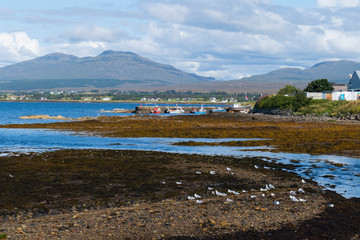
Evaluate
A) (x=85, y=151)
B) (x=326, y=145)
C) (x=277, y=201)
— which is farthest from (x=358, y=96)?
(x=277, y=201)

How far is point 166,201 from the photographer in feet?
57.4

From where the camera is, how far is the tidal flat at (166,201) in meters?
13.6

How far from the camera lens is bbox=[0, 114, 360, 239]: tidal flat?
13.6 metres

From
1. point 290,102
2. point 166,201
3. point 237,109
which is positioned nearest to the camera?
point 166,201


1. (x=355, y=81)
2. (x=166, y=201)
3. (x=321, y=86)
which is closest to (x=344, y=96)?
(x=355, y=81)

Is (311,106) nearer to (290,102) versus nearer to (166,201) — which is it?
(290,102)

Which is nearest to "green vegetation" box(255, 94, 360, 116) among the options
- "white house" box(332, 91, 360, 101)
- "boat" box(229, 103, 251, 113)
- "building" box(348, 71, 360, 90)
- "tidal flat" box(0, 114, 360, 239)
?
"white house" box(332, 91, 360, 101)

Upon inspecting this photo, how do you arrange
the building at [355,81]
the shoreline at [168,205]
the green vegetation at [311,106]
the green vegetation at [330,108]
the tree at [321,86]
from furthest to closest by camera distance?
the tree at [321,86] → the building at [355,81] → the green vegetation at [311,106] → the green vegetation at [330,108] → the shoreline at [168,205]

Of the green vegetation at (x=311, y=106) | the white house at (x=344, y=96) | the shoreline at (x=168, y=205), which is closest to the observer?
the shoreline at (x=168, y=205)

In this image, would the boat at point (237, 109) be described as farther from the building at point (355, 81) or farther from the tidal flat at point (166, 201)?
the tidal flat at point (166, 201)

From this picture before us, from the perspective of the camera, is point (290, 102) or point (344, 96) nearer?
point (344, 96)

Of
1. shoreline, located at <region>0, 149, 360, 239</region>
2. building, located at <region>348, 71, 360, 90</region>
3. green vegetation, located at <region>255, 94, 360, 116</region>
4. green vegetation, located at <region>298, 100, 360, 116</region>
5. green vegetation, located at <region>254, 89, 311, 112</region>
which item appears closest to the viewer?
shoreline, located at <region>0, 149, 360, 239</region>

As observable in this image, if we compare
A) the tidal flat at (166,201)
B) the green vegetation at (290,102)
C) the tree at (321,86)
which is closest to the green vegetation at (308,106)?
the green vegetation at (290,102)

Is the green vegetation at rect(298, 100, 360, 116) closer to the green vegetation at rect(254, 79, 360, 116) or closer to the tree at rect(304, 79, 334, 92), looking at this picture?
the green vegetation at rect(254, 79, 360, 116)
